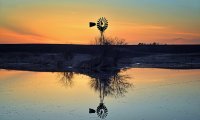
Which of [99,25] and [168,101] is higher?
[99,25]

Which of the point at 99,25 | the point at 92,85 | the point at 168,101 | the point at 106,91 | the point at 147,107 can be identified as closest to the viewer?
the point at 147,107

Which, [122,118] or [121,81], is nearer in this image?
[122,118]

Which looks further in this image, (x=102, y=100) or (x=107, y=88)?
(x=107, y=88)

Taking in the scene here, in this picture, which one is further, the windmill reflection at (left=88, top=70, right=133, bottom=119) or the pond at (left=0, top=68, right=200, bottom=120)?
the windmill reflection at (left=88, top=70, right=133, bottom=119)

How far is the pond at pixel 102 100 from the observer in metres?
16.5

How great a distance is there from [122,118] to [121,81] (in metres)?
13.7

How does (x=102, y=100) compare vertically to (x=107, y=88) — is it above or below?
below

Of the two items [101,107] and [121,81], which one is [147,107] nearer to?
[101,107]

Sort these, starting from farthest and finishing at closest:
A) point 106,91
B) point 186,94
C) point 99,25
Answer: point 99,25 → point 106,91 → point 186,94

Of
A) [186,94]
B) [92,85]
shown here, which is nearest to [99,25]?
[92,85]

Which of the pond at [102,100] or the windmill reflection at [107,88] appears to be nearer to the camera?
the pond at [102,100]

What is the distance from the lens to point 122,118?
630 inches

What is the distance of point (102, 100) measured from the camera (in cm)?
2052

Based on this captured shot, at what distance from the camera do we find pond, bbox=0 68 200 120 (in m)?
16.5
